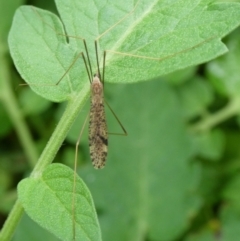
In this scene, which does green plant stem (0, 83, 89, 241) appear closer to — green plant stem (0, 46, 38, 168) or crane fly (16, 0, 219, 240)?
crane fly (16, 0, 219, 240)

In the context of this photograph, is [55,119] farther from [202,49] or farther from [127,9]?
[202,49]

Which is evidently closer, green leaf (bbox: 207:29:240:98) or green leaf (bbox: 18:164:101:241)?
green leaf (bbox: 18:164:101:241)

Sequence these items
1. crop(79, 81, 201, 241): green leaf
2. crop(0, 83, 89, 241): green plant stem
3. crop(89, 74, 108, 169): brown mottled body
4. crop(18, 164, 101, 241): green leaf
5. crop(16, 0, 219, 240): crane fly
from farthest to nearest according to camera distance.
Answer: crop(79, 81, 201, 241): green leaf < crop(89, 74, 108, 169): brown mottled body < crop(16, 0, 219, 240): crane fly < crop(0, 83, 89, 241): green plant stem < crop(18, 164, 101, 241): green leaf

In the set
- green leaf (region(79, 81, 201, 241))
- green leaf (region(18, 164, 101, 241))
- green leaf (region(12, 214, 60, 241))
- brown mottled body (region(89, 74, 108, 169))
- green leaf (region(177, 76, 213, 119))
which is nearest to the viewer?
green leaf (region(18, 164, 101, 241))

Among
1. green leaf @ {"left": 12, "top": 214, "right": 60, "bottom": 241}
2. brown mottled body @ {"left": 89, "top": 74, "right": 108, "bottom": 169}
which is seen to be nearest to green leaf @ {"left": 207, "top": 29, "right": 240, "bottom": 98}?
brown mottled body @ {"left": 89, "top": 74, "right": 108, "bottom": 169}

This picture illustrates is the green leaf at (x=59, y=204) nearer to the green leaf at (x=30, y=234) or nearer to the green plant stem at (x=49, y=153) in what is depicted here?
the green plant stem at (x=49, y=153)

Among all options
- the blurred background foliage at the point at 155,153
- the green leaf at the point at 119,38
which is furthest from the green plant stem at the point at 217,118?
the green leaf at the point at 119,38

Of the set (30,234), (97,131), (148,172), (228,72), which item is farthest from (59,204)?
(228,72)
